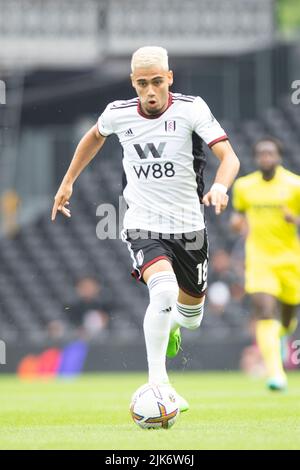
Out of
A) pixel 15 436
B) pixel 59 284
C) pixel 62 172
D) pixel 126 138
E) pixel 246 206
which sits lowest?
pixel 15 436

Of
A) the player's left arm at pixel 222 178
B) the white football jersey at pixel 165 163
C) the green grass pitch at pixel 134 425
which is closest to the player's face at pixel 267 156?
the green grass pitch at pixel 134 425

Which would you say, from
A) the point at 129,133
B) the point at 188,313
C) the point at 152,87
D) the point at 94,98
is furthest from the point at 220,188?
the point at 94,98

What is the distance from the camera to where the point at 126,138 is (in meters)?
8.20

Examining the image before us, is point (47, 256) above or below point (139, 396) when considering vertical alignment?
above

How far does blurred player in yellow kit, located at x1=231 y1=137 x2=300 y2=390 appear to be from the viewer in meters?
11.9

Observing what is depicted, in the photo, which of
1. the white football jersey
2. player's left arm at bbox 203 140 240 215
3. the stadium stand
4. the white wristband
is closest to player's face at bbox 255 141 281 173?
the white football jersey

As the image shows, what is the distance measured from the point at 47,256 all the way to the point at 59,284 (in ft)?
4.55

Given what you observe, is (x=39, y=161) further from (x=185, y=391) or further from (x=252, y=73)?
(x=185, y=391)

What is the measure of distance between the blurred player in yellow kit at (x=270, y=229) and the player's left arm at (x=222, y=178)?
4.03 m

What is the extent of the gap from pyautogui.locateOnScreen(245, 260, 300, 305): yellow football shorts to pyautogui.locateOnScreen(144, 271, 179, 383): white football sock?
422 cm

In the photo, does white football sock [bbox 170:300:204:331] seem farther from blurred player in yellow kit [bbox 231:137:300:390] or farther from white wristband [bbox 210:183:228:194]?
blurred player in yellow kit [bbox 231:137:300:390]

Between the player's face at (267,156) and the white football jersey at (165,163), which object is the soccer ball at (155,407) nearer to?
the white football jersey at (165,163)

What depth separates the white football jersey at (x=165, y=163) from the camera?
8.02 m

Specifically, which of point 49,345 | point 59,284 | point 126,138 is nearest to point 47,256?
point 59,284
